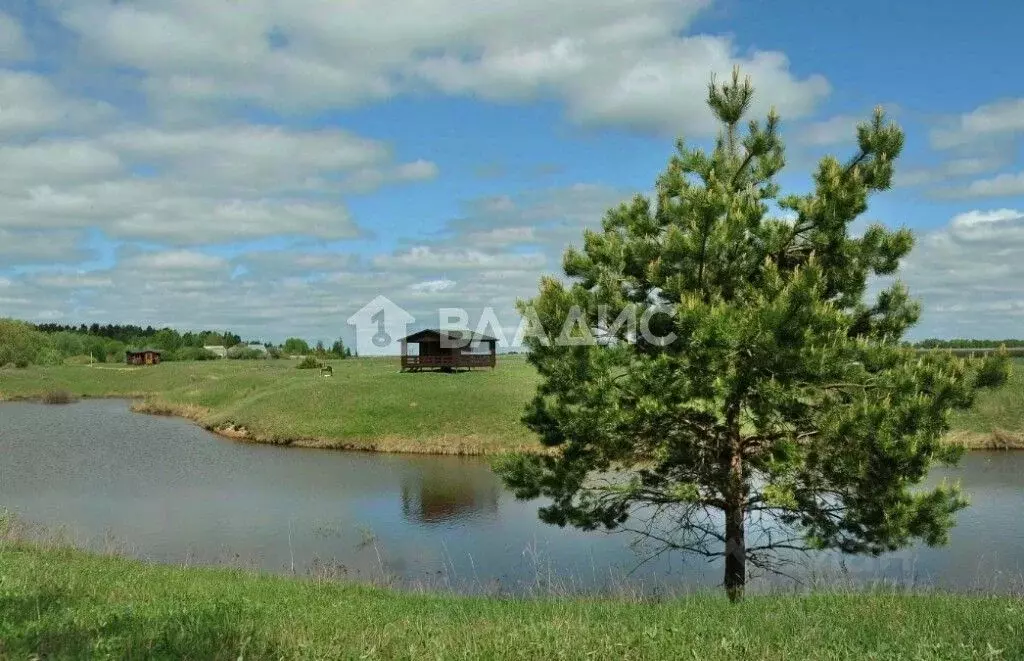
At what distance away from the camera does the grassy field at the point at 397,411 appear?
141ft

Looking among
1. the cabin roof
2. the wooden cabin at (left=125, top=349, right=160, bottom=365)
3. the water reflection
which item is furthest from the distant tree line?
the water reflection

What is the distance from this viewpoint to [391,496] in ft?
98.0

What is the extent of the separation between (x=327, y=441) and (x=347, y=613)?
37382mm

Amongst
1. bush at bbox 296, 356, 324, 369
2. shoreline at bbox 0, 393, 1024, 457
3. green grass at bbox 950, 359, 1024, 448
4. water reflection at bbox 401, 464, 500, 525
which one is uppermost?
bush at bbox 296, 356, 324, 369

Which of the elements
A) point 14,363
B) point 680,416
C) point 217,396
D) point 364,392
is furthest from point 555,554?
point 14,363

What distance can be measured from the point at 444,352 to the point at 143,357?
96679mm

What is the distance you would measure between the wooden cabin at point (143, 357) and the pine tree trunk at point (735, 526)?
481ft

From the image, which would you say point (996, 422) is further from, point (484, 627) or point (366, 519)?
point (484, 627)

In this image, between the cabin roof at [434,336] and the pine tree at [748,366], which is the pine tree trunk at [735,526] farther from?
the cabin roof at [434,336]

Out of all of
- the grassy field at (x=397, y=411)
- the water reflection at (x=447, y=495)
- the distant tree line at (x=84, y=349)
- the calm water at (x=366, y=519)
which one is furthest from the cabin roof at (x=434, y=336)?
the distant tree line at (x=84, y=349)

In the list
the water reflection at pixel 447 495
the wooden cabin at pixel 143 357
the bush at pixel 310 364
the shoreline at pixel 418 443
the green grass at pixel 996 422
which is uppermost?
the wooden cabin at pixel 143 357

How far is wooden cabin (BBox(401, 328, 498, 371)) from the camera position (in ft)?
232

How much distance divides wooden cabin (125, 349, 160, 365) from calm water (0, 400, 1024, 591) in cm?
10731

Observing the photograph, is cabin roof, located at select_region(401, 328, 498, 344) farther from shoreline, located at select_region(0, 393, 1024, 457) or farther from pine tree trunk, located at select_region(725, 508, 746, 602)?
pine tree trunk, located at select_region(725, 508, 746, 602)
